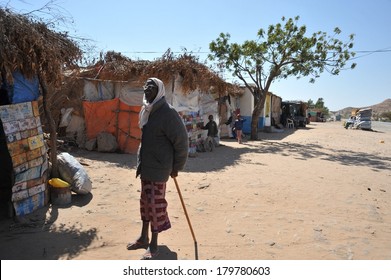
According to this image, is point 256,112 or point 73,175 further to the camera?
point 256,112

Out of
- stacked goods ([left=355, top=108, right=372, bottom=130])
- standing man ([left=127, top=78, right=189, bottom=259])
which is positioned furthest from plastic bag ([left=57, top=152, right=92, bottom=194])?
stacked goods ([left=355, top=108, right=372, bottom=130])

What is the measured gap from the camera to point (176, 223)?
4.41 metres

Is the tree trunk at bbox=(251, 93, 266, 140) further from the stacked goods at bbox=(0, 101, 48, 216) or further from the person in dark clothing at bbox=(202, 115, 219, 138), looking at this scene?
the stacked goods at bbox=(0, 101, 48, 216)

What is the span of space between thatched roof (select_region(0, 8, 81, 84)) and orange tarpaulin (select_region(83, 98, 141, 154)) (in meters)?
5.16

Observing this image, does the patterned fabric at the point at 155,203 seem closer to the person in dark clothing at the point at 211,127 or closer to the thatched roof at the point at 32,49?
the thatched roof at the point at 32,49

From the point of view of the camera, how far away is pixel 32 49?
4.06 metres

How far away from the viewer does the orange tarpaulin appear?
1017cm

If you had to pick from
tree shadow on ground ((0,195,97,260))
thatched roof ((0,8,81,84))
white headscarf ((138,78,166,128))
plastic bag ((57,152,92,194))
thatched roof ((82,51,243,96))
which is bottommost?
tree shadow on ground ((0,195,97,260))

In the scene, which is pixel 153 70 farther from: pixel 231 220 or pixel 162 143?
pixel 162 143

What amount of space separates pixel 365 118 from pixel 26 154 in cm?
3158

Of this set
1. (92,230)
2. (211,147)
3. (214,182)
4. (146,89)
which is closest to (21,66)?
(146,89)

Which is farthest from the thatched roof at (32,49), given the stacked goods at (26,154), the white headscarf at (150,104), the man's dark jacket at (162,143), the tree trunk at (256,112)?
the tree trunk at (256,112)

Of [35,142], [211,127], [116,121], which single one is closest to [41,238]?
[35,142]

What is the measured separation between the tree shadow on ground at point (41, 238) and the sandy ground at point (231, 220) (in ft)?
0.03
